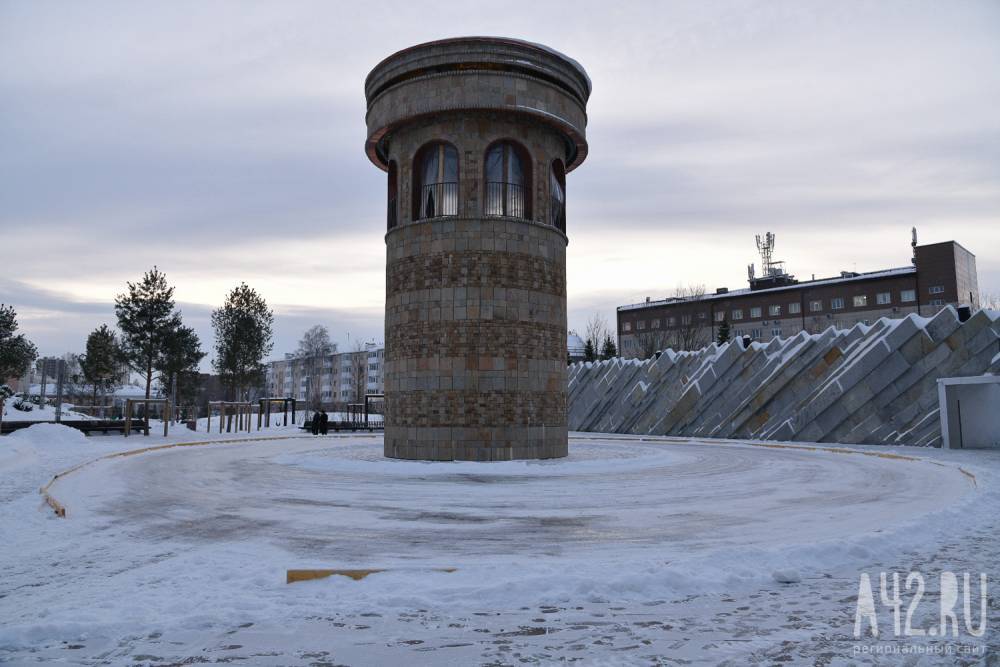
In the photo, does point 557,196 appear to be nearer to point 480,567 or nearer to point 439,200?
point 439,200

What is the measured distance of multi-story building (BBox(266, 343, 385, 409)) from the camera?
128500 mm

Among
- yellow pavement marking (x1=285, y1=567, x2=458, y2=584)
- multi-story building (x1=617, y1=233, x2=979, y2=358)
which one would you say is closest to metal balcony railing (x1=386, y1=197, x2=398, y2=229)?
yellow pavement marking (x1=285, y1=567, x2=458, y2=584)

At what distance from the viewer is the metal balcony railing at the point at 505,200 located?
20.7 metres

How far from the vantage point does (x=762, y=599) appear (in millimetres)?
6027

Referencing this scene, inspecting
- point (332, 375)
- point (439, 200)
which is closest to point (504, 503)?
point (439, 200)

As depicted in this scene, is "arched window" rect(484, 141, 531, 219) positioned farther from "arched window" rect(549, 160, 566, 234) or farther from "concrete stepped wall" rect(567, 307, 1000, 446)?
"concrete stepped wall" rect(567, 307, 1000, 446)

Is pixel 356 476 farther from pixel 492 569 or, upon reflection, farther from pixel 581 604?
pixel 581 604

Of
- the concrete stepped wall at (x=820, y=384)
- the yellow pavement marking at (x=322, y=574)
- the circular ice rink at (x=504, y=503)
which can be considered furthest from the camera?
the concrete stepped wall at (x=820, y=384)

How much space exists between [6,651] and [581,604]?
4.38 meters

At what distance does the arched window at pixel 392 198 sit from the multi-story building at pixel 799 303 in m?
57.2

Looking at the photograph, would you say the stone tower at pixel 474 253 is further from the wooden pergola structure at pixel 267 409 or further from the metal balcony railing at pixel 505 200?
the wooden pergola structure at pixel 267 409

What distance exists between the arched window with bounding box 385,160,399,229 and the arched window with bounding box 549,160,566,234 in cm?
508

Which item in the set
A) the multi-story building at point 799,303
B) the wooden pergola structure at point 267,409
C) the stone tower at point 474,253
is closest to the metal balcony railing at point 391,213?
the stone tower at point 474,253

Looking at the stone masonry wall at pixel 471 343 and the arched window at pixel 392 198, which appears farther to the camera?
the arched window at pixel 392 198
